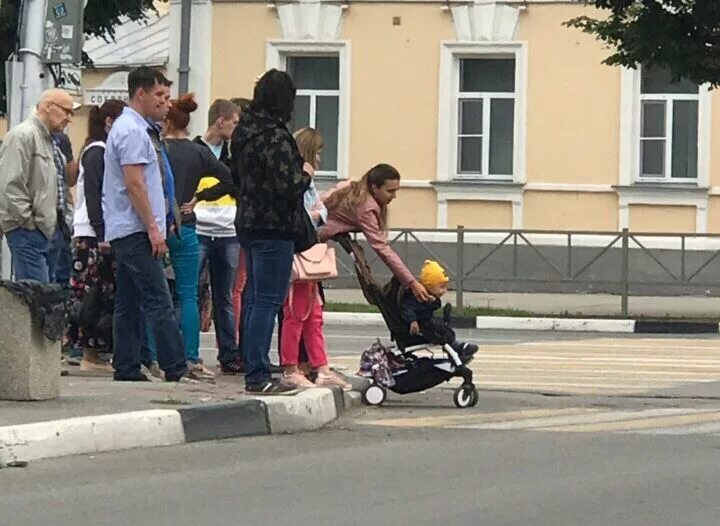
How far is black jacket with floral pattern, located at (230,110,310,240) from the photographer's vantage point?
10461 mm

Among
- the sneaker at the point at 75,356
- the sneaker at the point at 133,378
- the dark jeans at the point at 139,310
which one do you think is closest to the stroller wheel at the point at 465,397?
the dark jeans at the point at 139,310

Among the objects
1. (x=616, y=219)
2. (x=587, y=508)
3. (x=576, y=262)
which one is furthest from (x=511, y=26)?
(x=587, y=508)

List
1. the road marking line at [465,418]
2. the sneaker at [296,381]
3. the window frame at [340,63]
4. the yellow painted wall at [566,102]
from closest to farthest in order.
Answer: the road marking line at [465,418], the sneaker at [296,381], the yellow painted wall at [566,102], the window frame at [340,63]

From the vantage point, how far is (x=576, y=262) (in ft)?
74.7

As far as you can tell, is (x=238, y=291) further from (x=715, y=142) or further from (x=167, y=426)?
(x=715, y=142)

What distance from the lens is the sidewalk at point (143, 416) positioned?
8906 mm

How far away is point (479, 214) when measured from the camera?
26.5 m

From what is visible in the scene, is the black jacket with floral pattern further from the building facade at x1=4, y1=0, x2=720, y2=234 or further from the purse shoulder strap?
the building facade at x1=4, y1=0, x2=720, y2=234

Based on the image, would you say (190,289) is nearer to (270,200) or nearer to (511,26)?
(270,200)

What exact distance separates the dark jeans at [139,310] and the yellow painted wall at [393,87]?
51.3ft

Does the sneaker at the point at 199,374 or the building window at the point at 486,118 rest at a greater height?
the building window at the point at 486,118

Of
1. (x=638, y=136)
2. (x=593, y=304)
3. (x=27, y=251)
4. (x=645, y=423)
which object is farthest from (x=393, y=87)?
(x=645, y=423)

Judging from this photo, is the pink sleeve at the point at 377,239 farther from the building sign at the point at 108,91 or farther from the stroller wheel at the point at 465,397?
the building sign at the point at 108,91

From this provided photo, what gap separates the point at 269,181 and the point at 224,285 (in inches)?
74.8
